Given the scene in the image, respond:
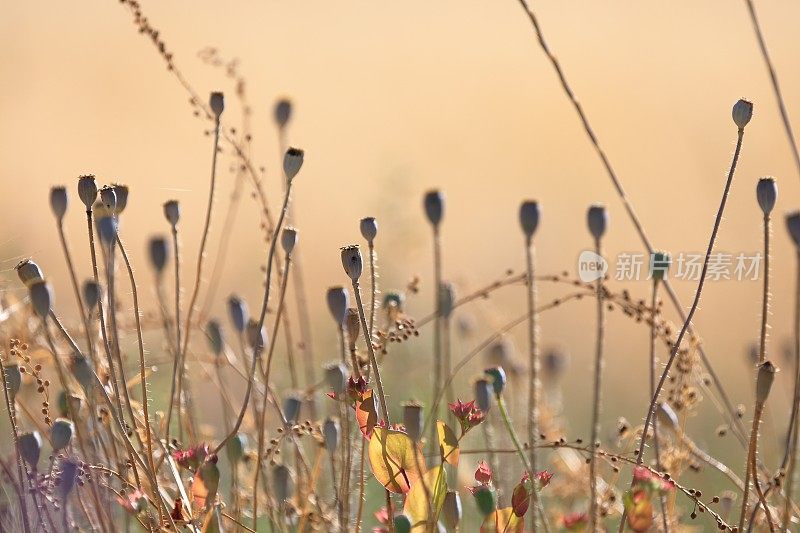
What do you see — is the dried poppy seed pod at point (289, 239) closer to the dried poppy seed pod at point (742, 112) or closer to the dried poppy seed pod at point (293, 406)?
the dried poppy seed pod at point (293, 406)

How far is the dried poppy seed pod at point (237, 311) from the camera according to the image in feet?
3.61

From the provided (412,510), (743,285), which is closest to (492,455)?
(412,510)

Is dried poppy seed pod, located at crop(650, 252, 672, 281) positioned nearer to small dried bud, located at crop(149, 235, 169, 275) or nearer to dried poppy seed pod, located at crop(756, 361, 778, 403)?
dried poppy seed pod, located at crop(756, 361, 778, 403)

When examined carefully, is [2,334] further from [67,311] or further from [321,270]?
[321,270]

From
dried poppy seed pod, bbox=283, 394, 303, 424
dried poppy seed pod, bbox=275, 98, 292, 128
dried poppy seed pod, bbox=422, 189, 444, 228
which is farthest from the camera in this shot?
dried poppy seed pod, bbox=275, 98, 292, 128

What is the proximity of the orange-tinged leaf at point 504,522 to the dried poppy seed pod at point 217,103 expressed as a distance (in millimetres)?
425

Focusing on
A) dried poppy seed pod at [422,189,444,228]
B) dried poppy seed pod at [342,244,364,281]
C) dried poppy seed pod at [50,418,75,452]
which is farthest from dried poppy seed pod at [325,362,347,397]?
dried poppy seed pod at [422,189,444,228]

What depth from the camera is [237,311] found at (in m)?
1.11

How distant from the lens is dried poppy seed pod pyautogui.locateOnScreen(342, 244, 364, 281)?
83 centimetres

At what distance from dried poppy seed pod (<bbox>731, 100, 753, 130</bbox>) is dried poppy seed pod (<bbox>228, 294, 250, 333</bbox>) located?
0.48 metres

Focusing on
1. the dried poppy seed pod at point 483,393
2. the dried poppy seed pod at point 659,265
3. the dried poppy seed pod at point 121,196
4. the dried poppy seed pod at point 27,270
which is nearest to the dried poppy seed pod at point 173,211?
the dried poppy seed pod at point 121,196

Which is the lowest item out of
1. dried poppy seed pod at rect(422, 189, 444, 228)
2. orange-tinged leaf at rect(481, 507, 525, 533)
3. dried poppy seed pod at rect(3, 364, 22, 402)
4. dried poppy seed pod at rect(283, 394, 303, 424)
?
orange-tinged leaf at rect(481, 507, 525, 533)

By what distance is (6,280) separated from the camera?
1007 mm

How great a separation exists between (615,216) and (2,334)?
2581 millimetres
